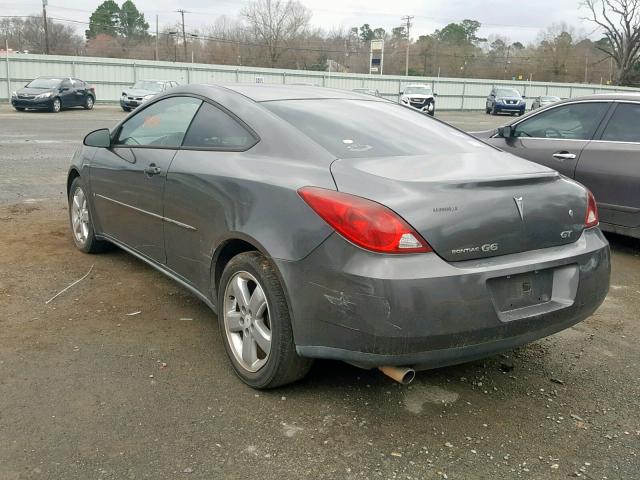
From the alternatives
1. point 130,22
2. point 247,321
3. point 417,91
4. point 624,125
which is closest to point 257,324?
point 247,321

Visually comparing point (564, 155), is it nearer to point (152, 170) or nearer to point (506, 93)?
point (152, 170)

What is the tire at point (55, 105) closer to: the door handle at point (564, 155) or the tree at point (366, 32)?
the door handle at point (564, 155)

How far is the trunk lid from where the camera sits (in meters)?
2.66

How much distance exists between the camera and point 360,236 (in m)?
2.59

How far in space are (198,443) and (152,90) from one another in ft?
88.7

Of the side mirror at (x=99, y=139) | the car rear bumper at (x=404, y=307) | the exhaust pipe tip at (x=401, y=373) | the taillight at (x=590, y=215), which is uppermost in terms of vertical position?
the side mirror at (x=99, y=139)

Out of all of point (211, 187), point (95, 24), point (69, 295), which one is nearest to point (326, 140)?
point (211, 187)

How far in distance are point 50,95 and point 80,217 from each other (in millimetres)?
21779

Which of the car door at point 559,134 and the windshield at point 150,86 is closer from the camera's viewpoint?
the car door at point 559,134

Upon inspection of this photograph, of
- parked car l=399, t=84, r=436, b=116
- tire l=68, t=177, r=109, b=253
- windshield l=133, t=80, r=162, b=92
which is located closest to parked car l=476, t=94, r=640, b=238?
tire l=68, t=177, r=109, b=253

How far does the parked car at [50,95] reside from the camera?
24.2 metres

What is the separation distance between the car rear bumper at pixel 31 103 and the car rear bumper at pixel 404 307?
24733 mm

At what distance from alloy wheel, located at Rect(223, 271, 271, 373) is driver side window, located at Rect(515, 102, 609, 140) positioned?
454cm

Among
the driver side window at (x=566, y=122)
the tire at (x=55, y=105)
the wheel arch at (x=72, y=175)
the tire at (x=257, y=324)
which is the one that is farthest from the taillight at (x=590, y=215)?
the tire at (x=55, y=105)
